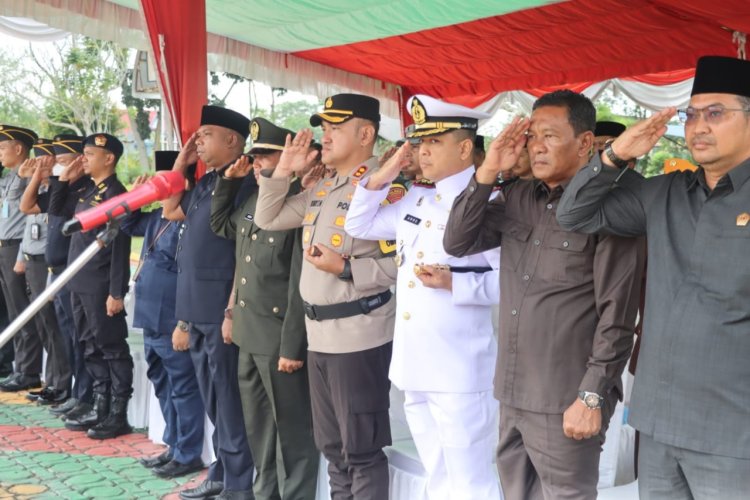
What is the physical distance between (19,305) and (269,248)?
3808 millimetres

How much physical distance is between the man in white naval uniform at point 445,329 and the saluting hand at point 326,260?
0.26m

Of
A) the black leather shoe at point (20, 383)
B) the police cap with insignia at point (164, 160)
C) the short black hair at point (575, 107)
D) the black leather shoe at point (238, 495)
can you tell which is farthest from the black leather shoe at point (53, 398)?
the short black hair at point (575, 107)

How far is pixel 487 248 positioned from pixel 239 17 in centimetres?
477

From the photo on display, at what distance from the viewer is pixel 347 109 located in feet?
10.2

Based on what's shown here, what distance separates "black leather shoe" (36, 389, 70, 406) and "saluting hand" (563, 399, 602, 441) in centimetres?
471

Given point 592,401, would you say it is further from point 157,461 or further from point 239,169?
point 157,461

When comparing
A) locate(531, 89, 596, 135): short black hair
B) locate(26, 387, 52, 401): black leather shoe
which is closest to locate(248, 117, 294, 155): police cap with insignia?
locate(531, 89, 596, 135): short black hair

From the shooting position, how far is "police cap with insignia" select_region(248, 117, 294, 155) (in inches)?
137

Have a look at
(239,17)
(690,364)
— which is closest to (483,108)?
(239,17)

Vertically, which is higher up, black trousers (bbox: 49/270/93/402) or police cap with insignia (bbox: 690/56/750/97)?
police cap with insignia (bbox: 690/56/750/97)

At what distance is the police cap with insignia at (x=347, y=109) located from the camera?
10.2 ft

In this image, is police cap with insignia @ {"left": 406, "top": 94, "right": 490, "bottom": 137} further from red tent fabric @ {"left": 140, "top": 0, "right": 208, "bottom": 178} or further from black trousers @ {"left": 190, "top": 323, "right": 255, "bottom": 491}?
red tent fabric @ {"left": 140, "top": 0, "right": 208, "bottom": 178}

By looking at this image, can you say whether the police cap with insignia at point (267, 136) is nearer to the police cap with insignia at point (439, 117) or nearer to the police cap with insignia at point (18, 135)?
the police cap with insignia at point (439, 117)

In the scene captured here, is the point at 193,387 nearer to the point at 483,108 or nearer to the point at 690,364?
the point at 690,364
